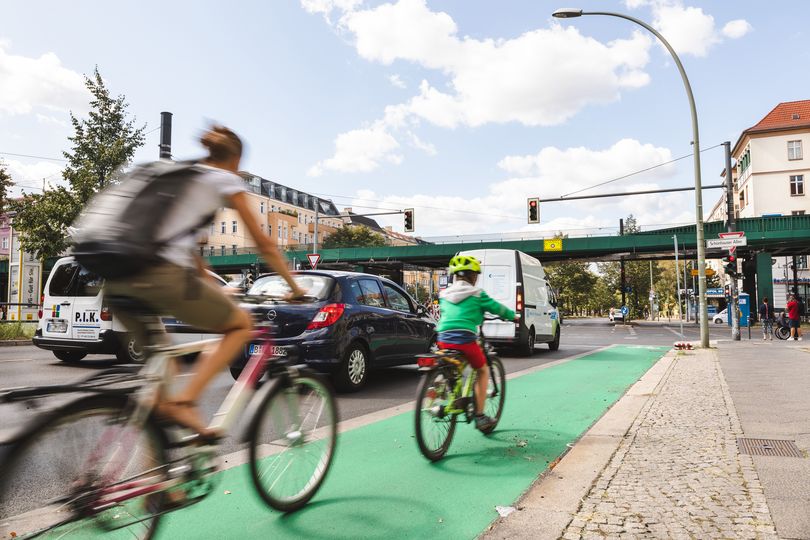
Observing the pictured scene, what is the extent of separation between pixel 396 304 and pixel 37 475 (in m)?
7.15

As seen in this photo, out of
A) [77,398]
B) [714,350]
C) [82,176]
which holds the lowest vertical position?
[714,350]

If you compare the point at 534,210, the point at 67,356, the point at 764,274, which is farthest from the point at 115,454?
the point at 764,274

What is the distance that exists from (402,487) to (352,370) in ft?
13.8

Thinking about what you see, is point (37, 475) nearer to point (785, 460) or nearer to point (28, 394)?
point (28, 394)

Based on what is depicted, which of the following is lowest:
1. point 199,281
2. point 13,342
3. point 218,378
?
point 13,342

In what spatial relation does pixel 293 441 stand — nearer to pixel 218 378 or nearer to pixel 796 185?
pixel 218 378

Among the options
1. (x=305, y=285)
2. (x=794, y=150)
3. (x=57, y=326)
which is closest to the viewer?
(x=305, y=285)

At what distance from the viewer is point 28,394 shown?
2219 millimetres

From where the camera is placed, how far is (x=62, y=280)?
36.2 ft

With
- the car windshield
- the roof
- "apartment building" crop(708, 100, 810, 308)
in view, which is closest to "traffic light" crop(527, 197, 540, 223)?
the car windshield

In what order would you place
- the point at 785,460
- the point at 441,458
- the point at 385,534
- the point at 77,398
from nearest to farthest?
the point at 77,398, the point at 385,534, the point at 785,460, the point at 441,458

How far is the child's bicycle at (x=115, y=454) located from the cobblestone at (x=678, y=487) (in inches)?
67.7

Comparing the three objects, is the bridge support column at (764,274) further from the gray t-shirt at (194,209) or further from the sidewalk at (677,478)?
the gray t-shirt at (194,209)

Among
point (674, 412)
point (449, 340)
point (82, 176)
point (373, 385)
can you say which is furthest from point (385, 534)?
point (82, 176)
